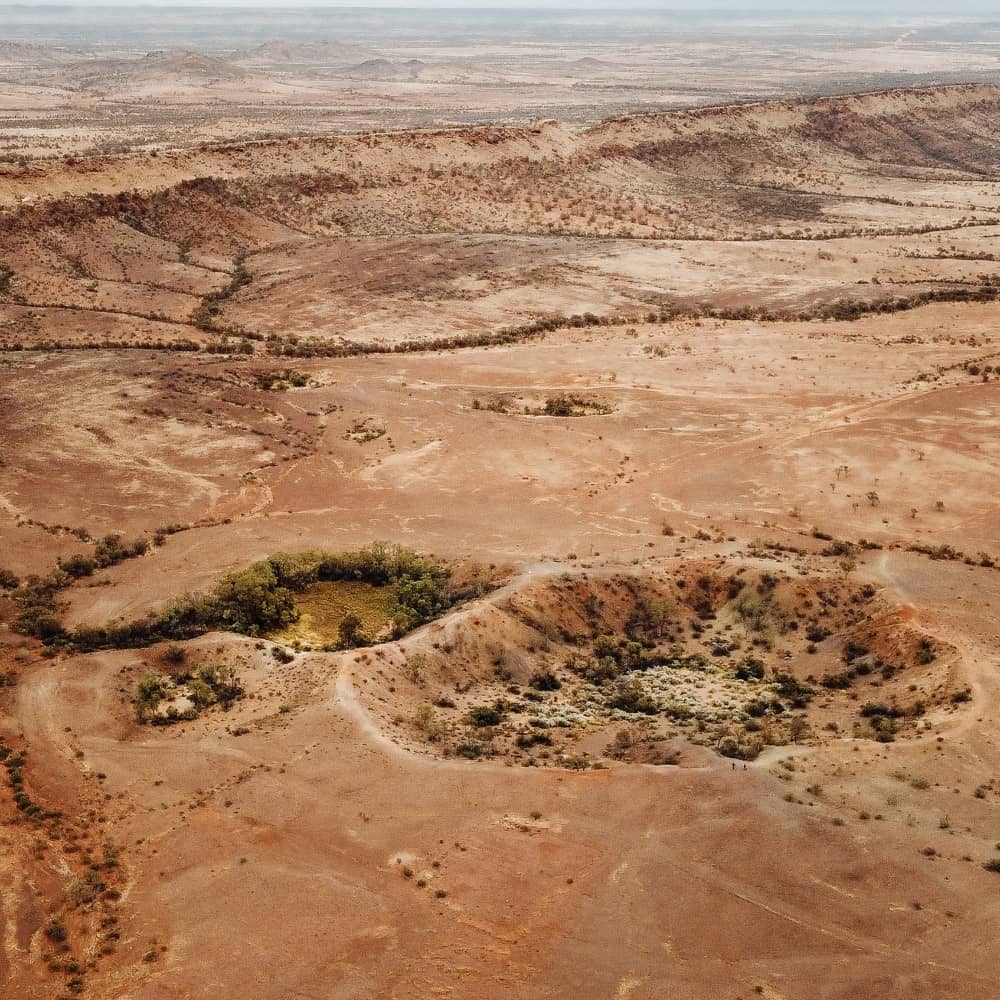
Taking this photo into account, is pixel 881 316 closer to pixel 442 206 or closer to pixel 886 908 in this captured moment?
pixel 442 206

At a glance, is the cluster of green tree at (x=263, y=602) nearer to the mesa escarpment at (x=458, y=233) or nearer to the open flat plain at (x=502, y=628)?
the open flat plain at (x=502, y=628)

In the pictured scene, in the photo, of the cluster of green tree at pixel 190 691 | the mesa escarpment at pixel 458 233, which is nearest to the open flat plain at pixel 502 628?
the cluster of green tree at pixel 190 691

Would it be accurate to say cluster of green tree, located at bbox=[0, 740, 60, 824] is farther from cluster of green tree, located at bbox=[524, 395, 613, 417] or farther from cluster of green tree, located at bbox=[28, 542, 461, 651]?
cluster of green tree, located at bbox=[524, 395, 613, 417]

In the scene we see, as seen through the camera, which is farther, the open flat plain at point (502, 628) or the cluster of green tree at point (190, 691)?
the cluster of green tree at point (190, 691)

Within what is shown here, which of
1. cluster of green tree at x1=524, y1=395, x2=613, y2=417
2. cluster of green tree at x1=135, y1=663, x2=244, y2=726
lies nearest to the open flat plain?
cluster of green tree at x1=135, y1=663, x2=244, y2=726

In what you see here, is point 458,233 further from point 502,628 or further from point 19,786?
point 19,786

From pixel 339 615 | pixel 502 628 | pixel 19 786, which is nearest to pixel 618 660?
pixel 502 628

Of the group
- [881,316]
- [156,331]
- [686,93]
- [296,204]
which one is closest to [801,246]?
[881,316]
